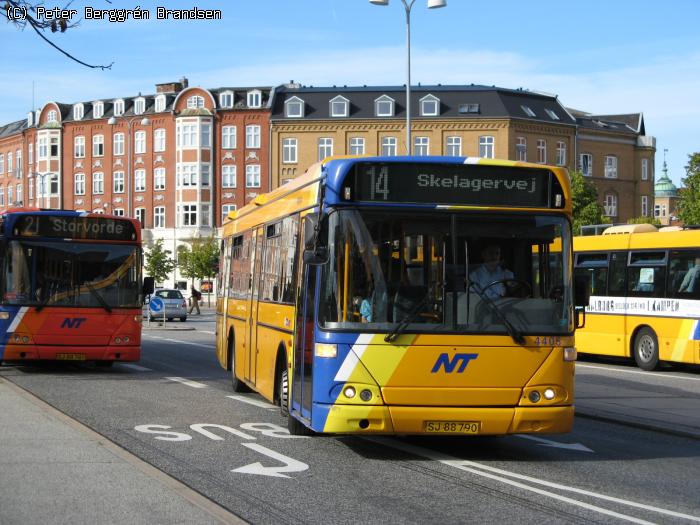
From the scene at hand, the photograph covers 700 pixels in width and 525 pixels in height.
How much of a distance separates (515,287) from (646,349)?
48.1 ft

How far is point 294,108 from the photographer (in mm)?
89938

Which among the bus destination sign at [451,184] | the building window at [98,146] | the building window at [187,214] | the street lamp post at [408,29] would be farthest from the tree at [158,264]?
the bus destination sign at [451,184]

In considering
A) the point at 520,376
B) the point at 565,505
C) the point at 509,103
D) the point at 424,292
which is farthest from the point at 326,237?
the point at 509,103

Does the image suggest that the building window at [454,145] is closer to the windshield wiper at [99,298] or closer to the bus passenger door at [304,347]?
the windshield wiper at [99,298]

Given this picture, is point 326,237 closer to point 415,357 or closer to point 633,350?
point 415,357

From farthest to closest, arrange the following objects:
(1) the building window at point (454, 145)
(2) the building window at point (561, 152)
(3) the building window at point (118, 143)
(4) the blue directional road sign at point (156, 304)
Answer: (3) the building window at point (118, 143) < (2) the building window at point (561, 152) < (1) the building window at point (454, 145) < (4) the blue directional road sign at point (156, 304)

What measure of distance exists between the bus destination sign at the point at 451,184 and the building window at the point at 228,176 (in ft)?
269

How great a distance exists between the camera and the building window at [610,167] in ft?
310

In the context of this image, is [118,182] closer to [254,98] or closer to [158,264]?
[158,264]

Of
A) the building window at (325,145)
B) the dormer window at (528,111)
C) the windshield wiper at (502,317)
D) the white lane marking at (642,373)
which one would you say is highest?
the dormer window at (528,111)

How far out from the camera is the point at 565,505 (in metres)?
8.27

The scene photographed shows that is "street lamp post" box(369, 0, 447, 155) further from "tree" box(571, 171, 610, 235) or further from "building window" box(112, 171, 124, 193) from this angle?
"building window" box(112, 171, 124, 193)

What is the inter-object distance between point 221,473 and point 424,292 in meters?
2.32

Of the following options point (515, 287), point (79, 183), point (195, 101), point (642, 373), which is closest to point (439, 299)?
point (515, 287)
